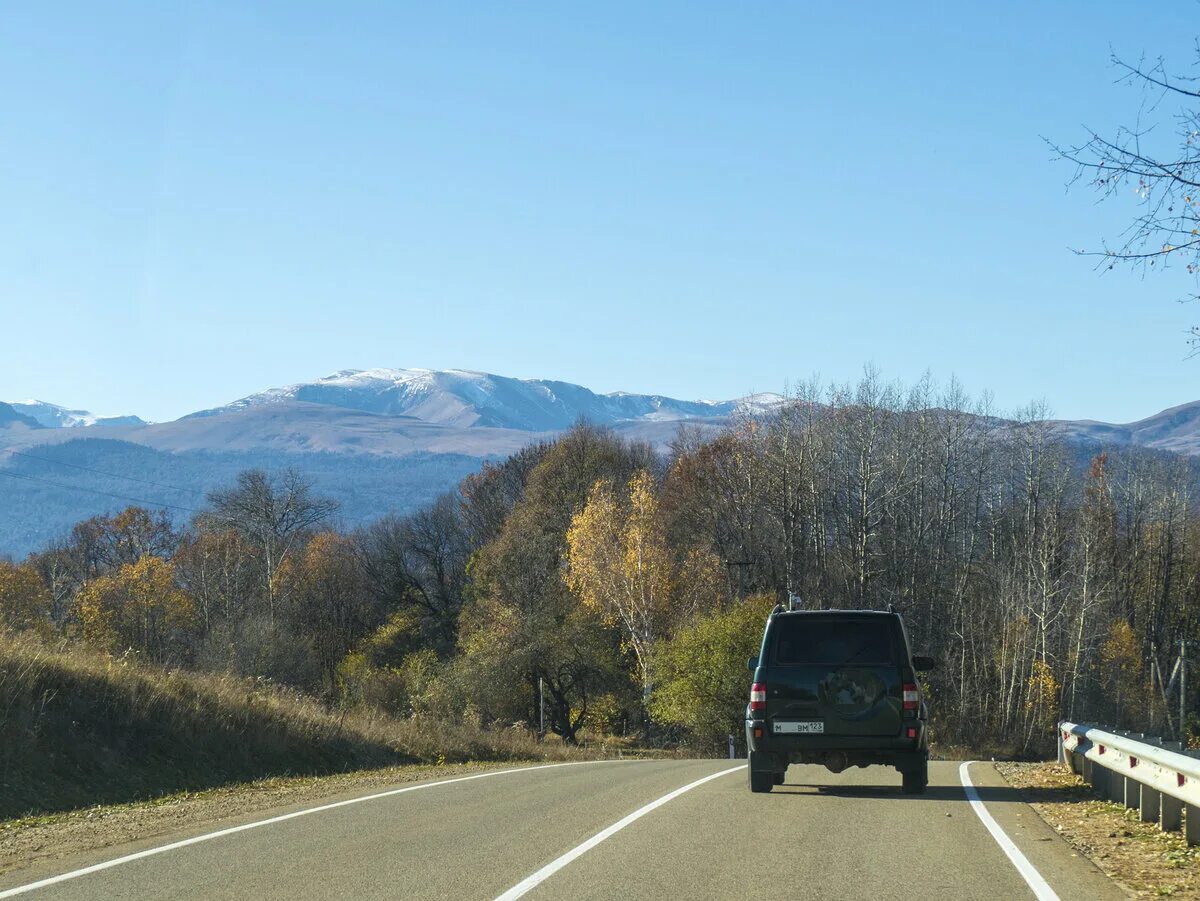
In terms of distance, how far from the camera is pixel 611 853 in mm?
9688

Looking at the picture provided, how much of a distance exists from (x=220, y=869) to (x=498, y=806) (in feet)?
14.9

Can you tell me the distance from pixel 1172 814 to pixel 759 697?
4660 millimetres

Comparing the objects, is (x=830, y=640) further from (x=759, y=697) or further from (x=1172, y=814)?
(x=1172, y=814)

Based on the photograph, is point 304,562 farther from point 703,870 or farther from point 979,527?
point 703,870

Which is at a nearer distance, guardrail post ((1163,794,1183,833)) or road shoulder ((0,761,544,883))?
road shoulder ((0,761,544,883))

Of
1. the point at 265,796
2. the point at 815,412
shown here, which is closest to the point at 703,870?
the point at 265,796

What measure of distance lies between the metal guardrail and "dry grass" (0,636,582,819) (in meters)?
10.9

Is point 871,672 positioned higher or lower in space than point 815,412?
lower

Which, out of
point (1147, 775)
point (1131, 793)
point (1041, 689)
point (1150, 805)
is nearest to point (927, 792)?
point (1131, 793)

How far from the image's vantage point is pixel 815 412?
75.7m

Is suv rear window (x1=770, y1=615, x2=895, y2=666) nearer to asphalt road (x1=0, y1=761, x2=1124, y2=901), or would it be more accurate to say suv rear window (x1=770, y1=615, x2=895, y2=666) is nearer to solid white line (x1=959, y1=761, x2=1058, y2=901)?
asphalt road (x1=0, y1=761, x2=1124, y2=901)

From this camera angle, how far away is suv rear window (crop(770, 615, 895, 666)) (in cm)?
1466

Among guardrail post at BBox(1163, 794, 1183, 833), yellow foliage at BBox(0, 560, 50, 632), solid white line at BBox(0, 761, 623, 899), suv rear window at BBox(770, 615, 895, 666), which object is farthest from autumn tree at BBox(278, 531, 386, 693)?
guardrail post at BBox(1163, 794, 1183, 833)

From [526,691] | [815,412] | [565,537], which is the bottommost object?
[526,691]
